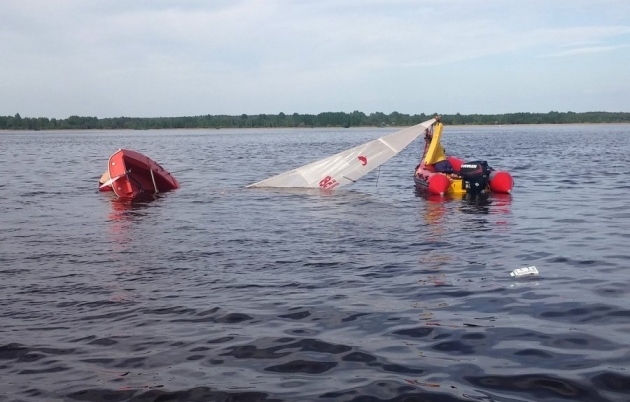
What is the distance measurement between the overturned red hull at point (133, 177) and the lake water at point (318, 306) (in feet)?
15.4

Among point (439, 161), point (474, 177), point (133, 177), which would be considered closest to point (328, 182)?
point (439, 161)

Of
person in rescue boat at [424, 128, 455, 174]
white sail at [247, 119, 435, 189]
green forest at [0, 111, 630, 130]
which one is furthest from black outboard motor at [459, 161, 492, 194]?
green forest at [0, 111, 630, 130]

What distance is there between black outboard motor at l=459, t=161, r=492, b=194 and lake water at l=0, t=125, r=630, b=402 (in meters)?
2.52

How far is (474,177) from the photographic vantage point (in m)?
20.2

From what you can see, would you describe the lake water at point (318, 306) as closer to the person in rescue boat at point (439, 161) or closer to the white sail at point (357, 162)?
the person in rescue boat at point (439, 161)

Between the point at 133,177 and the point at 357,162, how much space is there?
7.74 m

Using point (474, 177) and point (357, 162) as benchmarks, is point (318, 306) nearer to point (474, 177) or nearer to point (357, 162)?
point (474, 177)

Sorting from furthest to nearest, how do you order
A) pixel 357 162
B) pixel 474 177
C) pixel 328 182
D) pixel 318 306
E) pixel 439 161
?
pixel 328 182
pixel 357 162
pixel 439 161
pixel 474 177
pixel 318 306

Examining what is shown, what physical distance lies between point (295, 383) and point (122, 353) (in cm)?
203

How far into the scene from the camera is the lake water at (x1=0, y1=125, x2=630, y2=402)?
6.38m

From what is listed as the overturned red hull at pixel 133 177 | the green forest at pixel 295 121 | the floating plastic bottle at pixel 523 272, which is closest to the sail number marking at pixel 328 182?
the overturned red hull at pixel 133 177

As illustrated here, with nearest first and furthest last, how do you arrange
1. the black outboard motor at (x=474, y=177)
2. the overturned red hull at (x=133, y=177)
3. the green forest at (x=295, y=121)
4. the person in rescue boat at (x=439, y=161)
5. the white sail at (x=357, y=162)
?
the black outboard motor at (x=474, y=177) → the person in rescue boat at (x=439, y=161) → the overturned red hull at (x=133, y=177) → the white sail at (x=357, y=162) → the green forest at (x=295, y=121)

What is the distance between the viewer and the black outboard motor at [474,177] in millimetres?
20219

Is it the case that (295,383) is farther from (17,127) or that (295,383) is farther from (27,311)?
(17,127)
